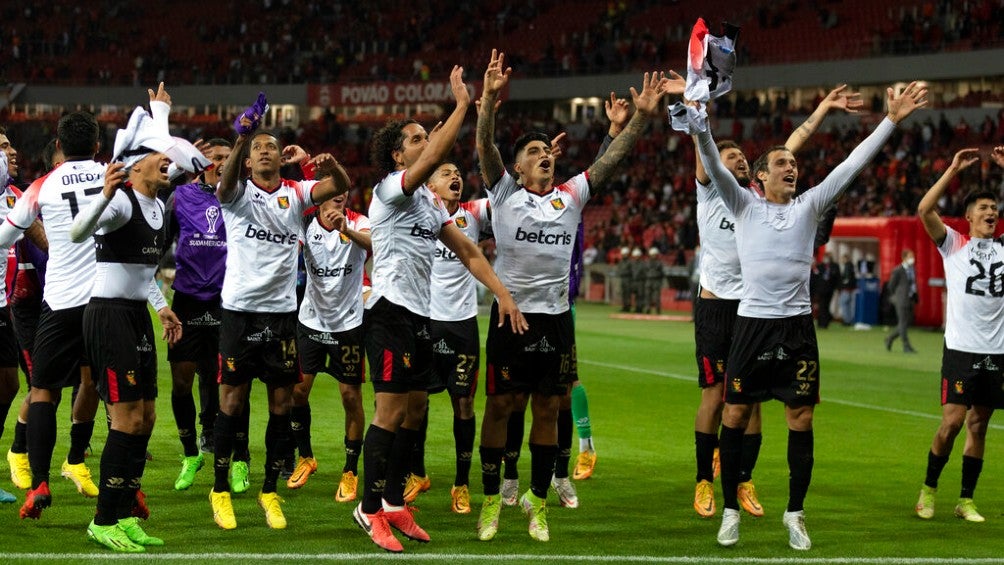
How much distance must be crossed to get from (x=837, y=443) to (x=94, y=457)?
698cm

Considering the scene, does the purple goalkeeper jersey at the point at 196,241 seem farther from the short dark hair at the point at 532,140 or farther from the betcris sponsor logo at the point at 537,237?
the betcris sponsor logo at the point at 537,237

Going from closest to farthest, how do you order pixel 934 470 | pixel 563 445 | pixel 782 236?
pixel 782 236, pixel 934 470, pixel 563 445

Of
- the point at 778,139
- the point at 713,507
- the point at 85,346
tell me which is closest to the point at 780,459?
the point at 713,507

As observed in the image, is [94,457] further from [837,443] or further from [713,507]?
[837,443]

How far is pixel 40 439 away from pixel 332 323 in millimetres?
2368

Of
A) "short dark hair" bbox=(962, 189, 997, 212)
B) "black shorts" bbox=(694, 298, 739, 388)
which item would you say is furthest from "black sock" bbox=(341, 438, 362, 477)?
"short dark hair" bbox=(962, 189, 997, 212)

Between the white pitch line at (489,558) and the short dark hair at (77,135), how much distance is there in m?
2.44

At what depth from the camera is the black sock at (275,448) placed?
8.43m

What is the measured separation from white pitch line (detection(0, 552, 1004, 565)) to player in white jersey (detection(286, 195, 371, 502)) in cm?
212

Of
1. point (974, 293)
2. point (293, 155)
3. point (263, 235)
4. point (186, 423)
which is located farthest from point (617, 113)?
point (186, 423)

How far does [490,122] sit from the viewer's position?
7.73 meters

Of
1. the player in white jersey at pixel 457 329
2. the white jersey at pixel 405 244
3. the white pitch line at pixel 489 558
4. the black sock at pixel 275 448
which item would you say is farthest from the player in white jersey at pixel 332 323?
the white pitch line at pixel 489 558

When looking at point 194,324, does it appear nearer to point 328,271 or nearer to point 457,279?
point 328,271

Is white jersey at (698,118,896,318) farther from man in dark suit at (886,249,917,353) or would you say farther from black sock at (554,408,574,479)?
man in dark suit at (886,249,917,353)
